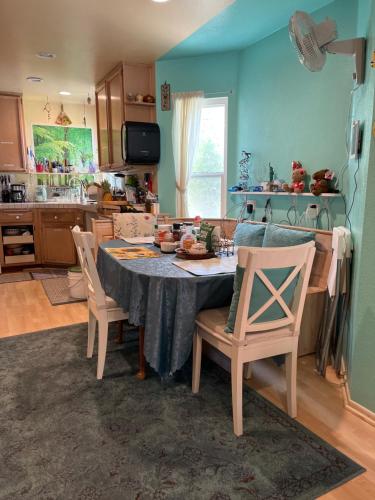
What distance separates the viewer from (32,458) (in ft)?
5.06

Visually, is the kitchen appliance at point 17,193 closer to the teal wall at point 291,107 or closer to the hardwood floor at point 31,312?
the hardwood floor at point 31,312

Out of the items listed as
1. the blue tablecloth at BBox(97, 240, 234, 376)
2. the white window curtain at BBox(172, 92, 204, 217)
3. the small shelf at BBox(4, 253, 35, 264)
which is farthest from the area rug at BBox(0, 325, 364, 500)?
the small shelf at BBox(4, 253, 35, 264)

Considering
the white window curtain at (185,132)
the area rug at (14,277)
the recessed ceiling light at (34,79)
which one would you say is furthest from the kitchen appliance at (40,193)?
the white window curtain at (185,132)

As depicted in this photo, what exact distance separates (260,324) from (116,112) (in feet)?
11.2

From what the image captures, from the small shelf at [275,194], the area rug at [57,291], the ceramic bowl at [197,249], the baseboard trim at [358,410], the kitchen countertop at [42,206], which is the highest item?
the small shelf at [275,194]

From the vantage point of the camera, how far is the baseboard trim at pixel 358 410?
1788 millimetres

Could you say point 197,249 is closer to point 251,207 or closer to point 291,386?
point 291,386

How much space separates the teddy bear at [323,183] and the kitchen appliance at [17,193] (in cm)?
429

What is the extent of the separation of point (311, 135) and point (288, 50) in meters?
0.80

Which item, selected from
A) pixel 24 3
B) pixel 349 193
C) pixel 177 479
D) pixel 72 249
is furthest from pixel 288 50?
pixel 72 249

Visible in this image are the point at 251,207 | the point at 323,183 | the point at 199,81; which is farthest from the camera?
the point at 199,81

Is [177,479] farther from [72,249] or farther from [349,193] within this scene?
[72,249]

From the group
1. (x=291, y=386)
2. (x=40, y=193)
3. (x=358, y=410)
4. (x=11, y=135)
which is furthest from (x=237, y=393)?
(x=11, y=135)

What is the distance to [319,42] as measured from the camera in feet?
6.18
